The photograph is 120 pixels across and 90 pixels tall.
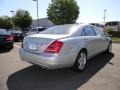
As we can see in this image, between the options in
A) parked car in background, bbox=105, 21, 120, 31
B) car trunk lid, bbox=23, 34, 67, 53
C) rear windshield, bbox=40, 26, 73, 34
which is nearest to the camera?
car trunk lid, bbox=23, 34, 67, 53

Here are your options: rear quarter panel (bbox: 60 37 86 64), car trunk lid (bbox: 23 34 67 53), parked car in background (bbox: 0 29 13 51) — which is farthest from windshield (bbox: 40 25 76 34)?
parked car in background (bbox: 0 29 13 51)

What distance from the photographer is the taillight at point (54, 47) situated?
17.0 feet

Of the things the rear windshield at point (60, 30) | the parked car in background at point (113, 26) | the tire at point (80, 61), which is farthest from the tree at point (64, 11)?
the tire at point (80, 61)

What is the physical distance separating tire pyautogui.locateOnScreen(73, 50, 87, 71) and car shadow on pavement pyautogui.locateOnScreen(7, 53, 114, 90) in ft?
0.53

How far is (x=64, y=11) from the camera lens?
123ft

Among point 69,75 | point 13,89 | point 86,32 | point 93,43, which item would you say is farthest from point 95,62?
point 13,89

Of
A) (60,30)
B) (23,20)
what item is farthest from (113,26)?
(23,20)

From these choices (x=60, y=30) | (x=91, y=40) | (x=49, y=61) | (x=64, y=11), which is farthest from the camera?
(x=64, y=11)

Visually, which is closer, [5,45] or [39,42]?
[39,42]

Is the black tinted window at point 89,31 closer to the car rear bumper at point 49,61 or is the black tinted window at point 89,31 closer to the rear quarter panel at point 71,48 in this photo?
the rear quarter panel at point 71,48

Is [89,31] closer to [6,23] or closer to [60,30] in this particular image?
[60,30]

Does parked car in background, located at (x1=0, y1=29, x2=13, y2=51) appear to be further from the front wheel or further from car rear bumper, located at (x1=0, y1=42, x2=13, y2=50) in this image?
the front wheel

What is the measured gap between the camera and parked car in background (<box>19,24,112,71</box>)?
520cm

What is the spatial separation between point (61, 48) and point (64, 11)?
108 feet
